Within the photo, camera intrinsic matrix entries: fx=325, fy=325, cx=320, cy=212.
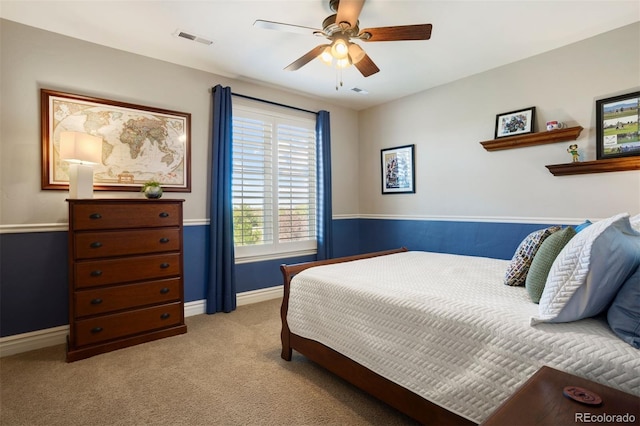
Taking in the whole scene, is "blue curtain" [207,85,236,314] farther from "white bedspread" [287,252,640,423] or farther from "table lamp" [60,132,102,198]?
"white bedspread" [287,252,640,423]

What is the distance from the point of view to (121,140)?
3098mm

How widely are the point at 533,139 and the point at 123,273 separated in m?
3.97

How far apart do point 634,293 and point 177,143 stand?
3633mm

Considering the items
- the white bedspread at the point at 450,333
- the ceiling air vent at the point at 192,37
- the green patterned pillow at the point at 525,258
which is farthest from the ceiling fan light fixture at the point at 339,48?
the green patterned pillow at the point at 525,258

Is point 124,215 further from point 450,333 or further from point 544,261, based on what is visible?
point 544,261

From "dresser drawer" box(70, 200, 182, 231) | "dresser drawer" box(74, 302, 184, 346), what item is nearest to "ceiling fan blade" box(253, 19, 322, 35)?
"dresser drawer" box(70, 200, 182, 231)

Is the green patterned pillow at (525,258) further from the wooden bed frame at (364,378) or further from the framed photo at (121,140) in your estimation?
the framed photo at (121,140)

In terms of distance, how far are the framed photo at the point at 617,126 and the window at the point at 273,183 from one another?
3.09 m

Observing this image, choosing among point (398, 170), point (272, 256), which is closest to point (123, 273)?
point (272, 256)

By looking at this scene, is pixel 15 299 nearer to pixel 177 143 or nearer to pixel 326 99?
pixel 177 143

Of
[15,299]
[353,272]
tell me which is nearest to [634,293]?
[353,272]

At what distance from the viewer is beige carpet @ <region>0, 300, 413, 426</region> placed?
181 cm

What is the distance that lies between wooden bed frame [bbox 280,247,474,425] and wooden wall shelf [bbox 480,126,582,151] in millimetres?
2309

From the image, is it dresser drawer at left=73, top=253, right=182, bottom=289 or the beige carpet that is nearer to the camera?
the beige carpet
